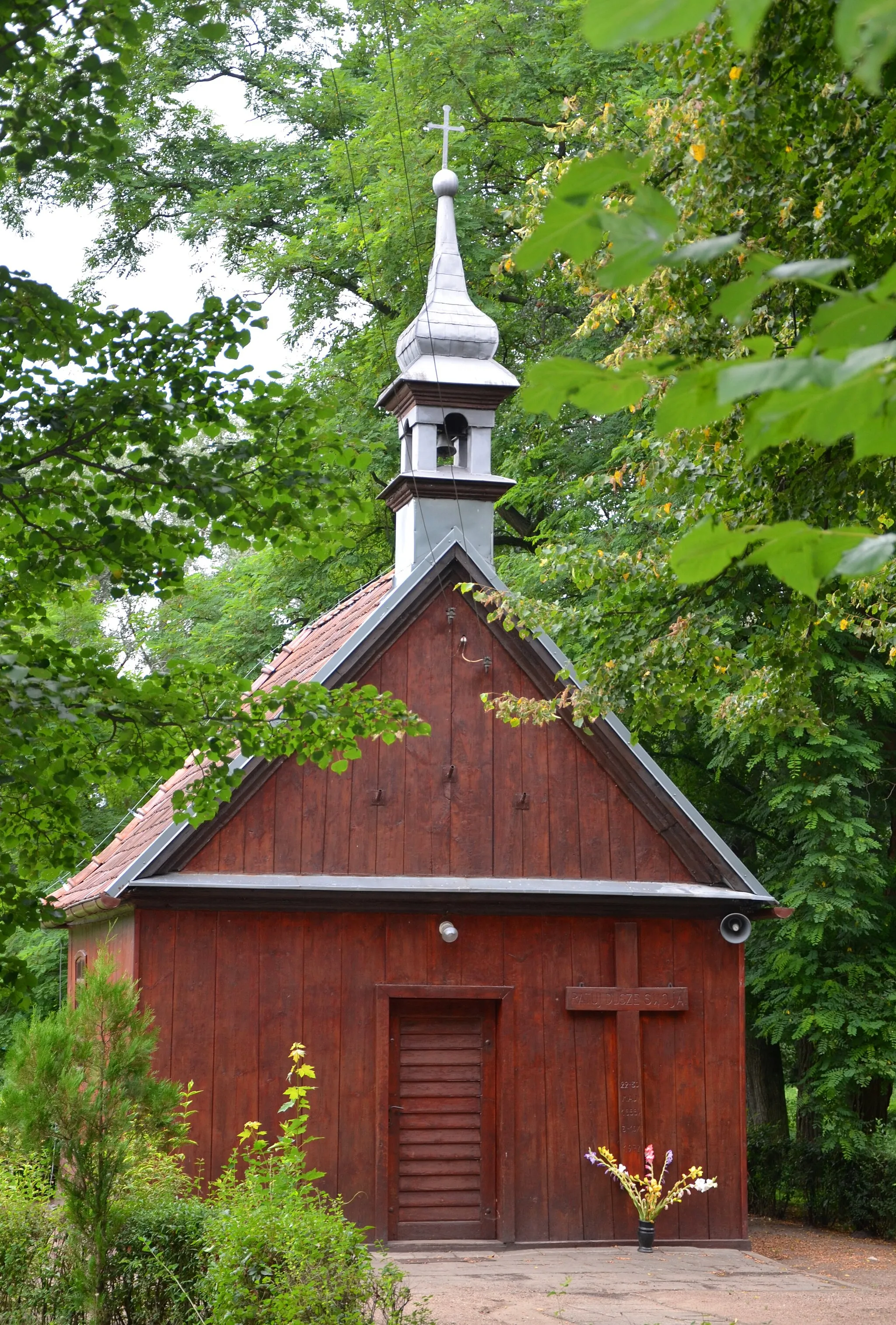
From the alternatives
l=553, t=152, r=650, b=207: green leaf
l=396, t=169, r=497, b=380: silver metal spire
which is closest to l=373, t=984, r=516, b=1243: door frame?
l=396, t=169, r=497, b=380: silver metal spire

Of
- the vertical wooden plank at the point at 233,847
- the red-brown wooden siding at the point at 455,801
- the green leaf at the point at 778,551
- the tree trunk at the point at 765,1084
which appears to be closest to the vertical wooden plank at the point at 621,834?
the red-brown wooden siding at the point at 455,801

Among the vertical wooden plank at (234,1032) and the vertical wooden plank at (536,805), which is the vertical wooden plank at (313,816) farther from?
the vertical wooden plank at (536,805)

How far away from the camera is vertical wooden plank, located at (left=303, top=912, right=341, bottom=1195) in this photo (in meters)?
12.2

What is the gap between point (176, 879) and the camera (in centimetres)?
1216

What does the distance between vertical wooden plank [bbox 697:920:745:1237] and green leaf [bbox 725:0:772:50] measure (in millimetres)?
12583

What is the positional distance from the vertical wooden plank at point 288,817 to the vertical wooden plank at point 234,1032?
56 cm

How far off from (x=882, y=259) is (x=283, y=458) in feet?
9.95

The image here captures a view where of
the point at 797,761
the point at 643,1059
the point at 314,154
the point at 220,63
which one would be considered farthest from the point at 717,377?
the point at 220,63

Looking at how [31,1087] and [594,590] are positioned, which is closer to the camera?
[31,1087]

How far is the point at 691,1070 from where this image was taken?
1313 cm

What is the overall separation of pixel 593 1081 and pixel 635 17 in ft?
40.6

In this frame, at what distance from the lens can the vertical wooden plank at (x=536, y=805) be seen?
1320cm

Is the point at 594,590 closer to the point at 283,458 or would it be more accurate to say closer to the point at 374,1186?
the point at 374,1186

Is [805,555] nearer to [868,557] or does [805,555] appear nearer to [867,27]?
[868,557]
